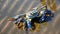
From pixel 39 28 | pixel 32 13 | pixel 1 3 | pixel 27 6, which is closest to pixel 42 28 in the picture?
pixel 39 28

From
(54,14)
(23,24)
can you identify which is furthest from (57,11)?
(23,24)

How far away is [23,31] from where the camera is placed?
92cm

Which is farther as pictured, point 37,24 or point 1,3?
point 1,3

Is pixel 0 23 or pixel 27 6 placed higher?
pixel 27 6

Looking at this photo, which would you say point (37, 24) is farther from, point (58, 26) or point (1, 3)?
point (1, 3)

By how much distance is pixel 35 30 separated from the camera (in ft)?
2.98

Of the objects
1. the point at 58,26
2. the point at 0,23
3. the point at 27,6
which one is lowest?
the point at 58,26

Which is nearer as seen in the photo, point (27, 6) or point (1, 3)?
point (27, 6)

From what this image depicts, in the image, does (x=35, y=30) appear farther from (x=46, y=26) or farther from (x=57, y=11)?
(x=57, y=11)

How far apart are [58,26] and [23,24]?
Answer: 230mm

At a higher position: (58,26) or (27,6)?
(27,6)

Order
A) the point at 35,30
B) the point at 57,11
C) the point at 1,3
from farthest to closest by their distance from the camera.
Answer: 1. the point at 1,3
2. the point at 57,11
3. the point at 35,30

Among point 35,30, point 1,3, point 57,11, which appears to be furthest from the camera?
point 1,3

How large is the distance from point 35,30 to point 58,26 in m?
0.15
